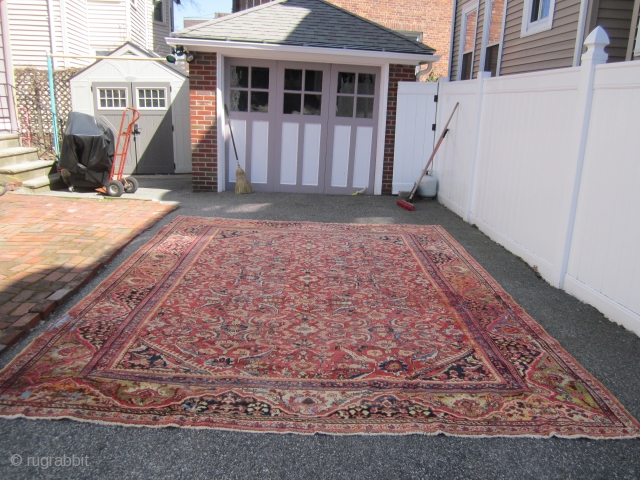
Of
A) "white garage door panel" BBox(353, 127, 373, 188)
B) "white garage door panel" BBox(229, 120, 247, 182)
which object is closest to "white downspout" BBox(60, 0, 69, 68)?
"white garage door panel" BBox(229, 120, 247, 182)

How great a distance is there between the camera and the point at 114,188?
828cm

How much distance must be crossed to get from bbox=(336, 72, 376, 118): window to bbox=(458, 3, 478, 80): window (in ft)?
13.8

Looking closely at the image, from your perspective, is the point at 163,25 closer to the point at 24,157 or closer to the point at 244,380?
the point at 24,157

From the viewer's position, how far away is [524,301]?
433 centimetres

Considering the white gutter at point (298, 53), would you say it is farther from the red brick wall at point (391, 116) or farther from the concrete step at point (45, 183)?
the concrete step at point (45, 183)

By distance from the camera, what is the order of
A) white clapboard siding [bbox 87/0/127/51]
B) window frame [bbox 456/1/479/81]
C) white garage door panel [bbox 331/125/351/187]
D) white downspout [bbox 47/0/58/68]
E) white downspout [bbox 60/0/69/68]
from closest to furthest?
white garage door panel [bbox 331/125/351/187], window frame [bbox 456/1/479/81], white downspout [bbox 47/0/58/68], white downspout [bbox 60/0/69/68], white clapboard siding [bbox 87/0/127/51]

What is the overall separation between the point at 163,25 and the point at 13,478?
21.1 meters

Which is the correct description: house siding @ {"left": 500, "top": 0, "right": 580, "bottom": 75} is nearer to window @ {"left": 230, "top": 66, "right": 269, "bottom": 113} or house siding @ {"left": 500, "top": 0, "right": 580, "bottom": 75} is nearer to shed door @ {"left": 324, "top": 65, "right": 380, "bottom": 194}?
shed door @ {"left": 324, "top": 65, "right": 380, "bottom": 194}

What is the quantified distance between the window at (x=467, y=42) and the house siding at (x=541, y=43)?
204cm

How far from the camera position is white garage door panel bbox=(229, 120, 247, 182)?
29.2 ft

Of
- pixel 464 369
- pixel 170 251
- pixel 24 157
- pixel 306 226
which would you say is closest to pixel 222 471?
pixel 464 369

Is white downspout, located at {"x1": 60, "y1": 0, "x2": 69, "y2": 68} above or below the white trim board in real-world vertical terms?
above

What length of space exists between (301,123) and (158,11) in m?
14.1

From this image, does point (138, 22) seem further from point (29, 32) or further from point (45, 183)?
point (45, 183)
